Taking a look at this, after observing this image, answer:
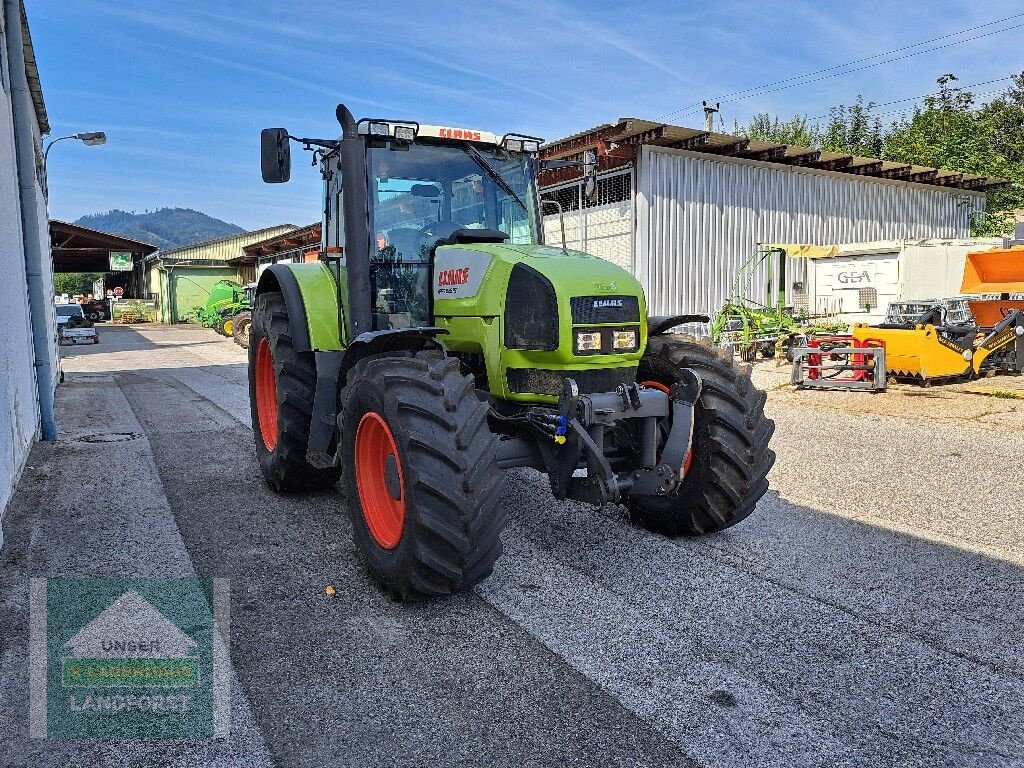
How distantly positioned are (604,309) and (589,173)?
4.87 feet

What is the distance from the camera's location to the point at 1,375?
18.1 feet

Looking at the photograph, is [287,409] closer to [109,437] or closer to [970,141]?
[109,437]

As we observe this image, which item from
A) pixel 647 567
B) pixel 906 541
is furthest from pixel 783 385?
pixel 647 567

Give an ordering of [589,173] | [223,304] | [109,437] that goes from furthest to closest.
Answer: [223,304] < [109,437] < [589,173]

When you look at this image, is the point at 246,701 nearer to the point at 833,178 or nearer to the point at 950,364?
the point at 950,364

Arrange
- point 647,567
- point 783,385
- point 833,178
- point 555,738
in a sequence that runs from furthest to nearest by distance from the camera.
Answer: point 833,178 < point 783,385 < point 647,567 < point 555,738

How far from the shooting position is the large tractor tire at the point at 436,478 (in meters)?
3.46

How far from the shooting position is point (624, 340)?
422cm

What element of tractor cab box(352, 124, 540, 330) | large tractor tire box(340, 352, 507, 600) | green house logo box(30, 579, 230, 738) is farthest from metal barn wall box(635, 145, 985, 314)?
green house logo box(30, 579, 230, 738)

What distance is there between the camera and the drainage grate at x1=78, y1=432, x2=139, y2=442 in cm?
794

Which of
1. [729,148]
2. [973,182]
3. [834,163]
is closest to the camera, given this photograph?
[729,148]

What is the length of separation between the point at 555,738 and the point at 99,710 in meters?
1.67

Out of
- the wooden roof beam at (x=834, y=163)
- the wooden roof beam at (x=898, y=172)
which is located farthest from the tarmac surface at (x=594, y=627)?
the wooden roof beam at (x=898, y=172)

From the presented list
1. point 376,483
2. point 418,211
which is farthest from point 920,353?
point 376,483
